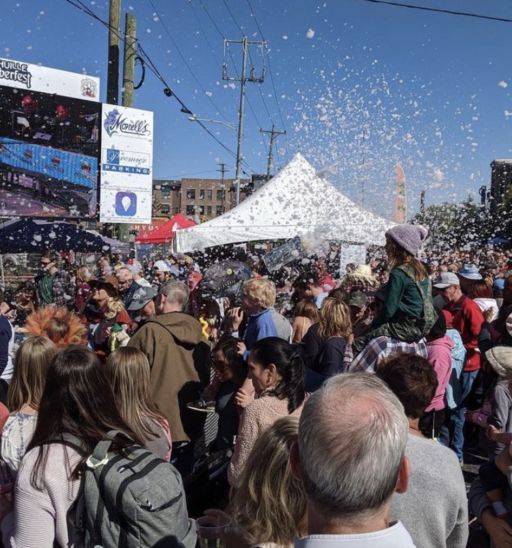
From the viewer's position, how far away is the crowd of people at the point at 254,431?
52.6 inches

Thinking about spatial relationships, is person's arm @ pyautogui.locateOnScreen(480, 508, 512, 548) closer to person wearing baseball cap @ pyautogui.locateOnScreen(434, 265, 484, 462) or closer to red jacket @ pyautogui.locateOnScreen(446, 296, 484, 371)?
person wearing baseball cap @ pyautogui.locateOnScreen(434, 265, 484, 462)

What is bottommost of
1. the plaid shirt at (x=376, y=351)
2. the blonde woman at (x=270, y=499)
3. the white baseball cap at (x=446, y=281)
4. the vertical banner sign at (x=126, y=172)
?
the blonde woman at (x=270, y=499)

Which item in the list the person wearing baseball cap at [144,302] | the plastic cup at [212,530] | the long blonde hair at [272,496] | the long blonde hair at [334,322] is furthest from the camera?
the person wearing baseball cap at [144,302]

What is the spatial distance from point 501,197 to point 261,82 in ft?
106

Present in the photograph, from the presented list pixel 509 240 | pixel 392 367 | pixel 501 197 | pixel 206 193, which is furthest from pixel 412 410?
pixel 206 193

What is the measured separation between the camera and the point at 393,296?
3609 mm

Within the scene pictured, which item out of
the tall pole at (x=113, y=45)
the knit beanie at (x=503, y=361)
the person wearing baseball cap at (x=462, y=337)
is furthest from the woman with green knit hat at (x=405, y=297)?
the tall pole at (x=113, y=45)

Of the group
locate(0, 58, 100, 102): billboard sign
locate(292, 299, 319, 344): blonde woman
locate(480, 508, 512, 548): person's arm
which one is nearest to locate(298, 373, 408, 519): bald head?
locate(480, 508, 512, 548): person's arm

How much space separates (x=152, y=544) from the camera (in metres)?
1.91

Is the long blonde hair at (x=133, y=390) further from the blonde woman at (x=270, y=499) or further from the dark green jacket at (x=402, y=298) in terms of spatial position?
the dark green jacket at (x=402, y=298)

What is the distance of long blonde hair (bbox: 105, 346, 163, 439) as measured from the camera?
2910mm

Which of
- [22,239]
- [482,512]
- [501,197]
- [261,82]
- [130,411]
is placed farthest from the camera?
[501,197]

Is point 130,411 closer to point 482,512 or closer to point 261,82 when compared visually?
point 482,512

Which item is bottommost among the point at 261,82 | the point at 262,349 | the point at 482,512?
the point at 482,512
